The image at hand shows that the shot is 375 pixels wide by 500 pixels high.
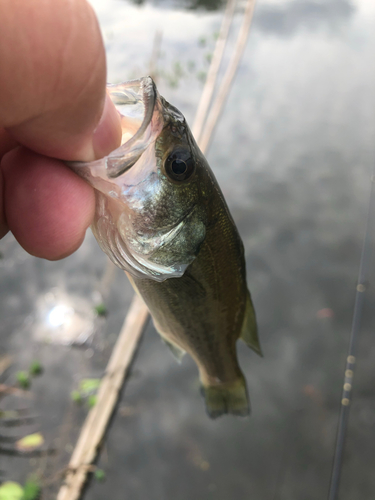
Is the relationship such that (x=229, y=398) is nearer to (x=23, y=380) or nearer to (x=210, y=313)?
(x=210, y=313)

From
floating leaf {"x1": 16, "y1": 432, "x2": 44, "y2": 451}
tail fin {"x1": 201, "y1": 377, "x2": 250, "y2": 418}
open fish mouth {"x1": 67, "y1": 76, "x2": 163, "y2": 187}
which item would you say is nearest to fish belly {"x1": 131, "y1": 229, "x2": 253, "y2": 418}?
tail fin {"x1": 201, "y1": 377, "x2": 250, "y2": 418}

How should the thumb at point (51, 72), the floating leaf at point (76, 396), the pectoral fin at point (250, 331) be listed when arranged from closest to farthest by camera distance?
1. the thumb at point (51, 72)
2. the pectoral fin at point (250, 331)
3. the floating leaf at point (76, 396)

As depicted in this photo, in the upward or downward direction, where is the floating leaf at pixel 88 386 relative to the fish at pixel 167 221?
downward

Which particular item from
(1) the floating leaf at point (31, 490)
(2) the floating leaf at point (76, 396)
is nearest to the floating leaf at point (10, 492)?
(1) the floating leaf at point (31, 490)

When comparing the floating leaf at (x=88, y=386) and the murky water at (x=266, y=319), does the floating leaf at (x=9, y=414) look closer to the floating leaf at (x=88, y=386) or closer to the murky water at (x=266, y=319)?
the murky water at (x=266, y=319)

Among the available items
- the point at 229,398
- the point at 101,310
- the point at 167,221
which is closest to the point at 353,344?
the point at 229,398

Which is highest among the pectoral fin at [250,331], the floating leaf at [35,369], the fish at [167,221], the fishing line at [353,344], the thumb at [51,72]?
the thumb at [51,72]

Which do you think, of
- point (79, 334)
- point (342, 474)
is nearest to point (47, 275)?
point (79, 334)
